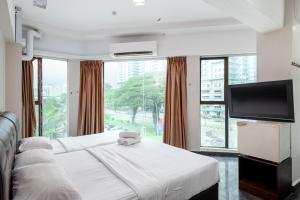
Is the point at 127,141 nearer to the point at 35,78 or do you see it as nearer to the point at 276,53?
the point at 276,53

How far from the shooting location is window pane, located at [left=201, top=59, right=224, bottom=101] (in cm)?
428

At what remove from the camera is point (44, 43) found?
4.02 meters

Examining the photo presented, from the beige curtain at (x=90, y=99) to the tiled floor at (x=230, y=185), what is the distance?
2779 mm

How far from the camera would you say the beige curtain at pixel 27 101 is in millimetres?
3735

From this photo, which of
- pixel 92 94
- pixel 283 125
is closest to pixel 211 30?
pixel 283 125

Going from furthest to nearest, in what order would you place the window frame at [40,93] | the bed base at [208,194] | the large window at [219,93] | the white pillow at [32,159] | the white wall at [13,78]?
the large window at [219,93], the window frame at [40,93], the white wall at [13,78], the bed base at [208,194], the white pillow at [32,159]

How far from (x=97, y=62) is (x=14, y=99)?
6.51 ft

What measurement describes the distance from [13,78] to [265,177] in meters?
4.02

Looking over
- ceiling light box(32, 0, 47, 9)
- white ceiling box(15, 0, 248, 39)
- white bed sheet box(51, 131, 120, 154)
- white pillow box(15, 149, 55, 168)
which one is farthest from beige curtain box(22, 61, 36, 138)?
white pillow box(15, 149, 55, 168)

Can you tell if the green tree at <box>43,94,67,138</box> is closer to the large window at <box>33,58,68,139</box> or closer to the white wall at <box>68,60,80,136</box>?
the large window at <box>33,58,68,139</box>

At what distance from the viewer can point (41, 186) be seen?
1222mm

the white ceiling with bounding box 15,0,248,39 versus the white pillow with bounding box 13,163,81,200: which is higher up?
the white ceiling with bounding box 15,0,248,39

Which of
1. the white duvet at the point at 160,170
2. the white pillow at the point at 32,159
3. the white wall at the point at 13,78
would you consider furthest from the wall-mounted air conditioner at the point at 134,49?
the white pillow at the point at 32,159

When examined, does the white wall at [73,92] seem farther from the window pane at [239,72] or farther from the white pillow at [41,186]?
the window pane at [239,72]
